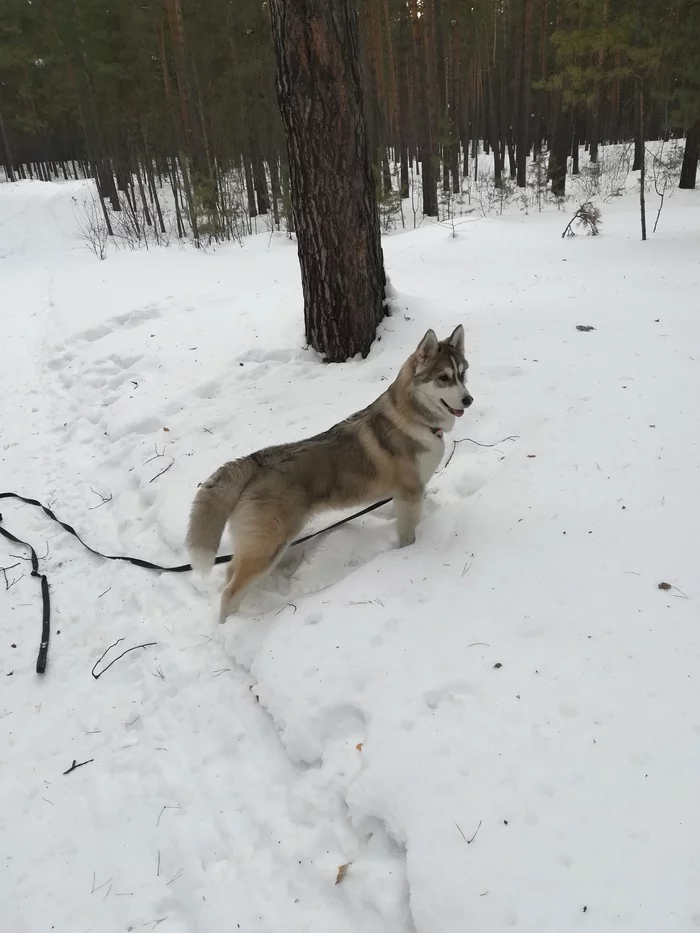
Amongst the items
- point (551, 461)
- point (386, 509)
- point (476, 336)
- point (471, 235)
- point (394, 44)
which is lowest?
point (386, 509)

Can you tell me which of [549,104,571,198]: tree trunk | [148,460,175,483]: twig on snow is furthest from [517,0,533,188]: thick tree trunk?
[148,460,175,483]: twig on snow

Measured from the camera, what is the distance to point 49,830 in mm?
2572

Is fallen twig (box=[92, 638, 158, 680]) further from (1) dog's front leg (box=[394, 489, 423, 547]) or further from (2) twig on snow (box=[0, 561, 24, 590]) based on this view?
(1) dog's front leg (box=[394, 489, 423, 547])

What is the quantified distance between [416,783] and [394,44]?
3891 centimetres

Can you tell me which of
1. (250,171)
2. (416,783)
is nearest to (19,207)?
(250,171)

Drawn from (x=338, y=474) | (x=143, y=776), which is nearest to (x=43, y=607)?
(x=143, y=776)

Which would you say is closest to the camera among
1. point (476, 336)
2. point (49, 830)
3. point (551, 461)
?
point (49, 830)

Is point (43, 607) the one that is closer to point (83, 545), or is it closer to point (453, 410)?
point (83, 545)

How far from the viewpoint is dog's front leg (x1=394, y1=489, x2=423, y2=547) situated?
153 inches

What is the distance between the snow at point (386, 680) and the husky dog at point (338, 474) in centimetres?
42

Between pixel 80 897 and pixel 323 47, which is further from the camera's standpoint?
pixel 323 47

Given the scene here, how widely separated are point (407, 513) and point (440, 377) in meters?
1.01

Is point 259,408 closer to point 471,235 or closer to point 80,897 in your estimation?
point 80,897

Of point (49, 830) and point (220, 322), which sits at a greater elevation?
point (220, 322)
